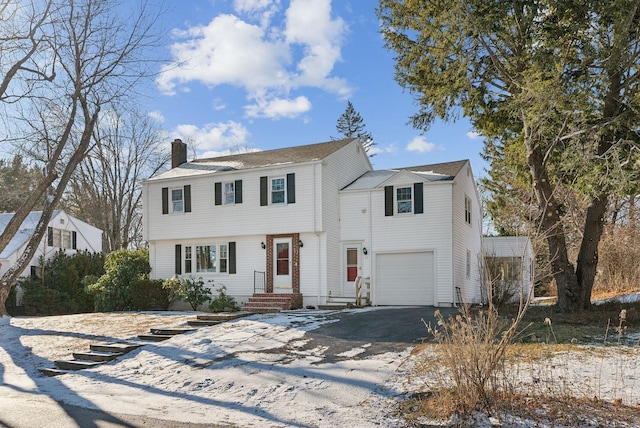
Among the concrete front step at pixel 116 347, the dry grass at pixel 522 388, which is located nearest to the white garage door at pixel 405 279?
the concrete front step at pixel 116 347

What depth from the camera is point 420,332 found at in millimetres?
12289

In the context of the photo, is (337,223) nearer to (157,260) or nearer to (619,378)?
(157,260)

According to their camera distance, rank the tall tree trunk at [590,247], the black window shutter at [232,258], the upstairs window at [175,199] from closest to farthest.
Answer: the tall tree trunk at [590,247] → the black window shutter at [232,258] → the upstairs window at [175,199]

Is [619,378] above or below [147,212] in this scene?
below

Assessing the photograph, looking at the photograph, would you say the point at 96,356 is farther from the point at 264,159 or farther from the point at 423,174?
the point at 423,174

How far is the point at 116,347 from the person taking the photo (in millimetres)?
13547

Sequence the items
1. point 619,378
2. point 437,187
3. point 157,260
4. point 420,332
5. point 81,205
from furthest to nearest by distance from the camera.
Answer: point 81,205 < point 157,260 < point 437,187 < point 420,332 < point 619,378

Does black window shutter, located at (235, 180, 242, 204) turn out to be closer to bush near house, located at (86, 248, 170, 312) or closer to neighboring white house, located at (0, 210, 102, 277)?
bush near house, located at (86, 248, 170, 312)

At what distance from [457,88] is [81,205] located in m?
30.7

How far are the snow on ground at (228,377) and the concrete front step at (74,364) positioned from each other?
1.30ft

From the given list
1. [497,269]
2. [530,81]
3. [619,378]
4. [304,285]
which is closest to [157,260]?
[304,285]

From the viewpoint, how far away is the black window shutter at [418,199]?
19719 millimetres

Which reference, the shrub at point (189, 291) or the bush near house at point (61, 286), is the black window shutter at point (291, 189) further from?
the bush near house at point (61, 286)

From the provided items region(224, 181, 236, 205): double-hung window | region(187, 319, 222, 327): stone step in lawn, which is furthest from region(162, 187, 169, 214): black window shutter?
region(187, 319, 222, 327): stone step in lawn
